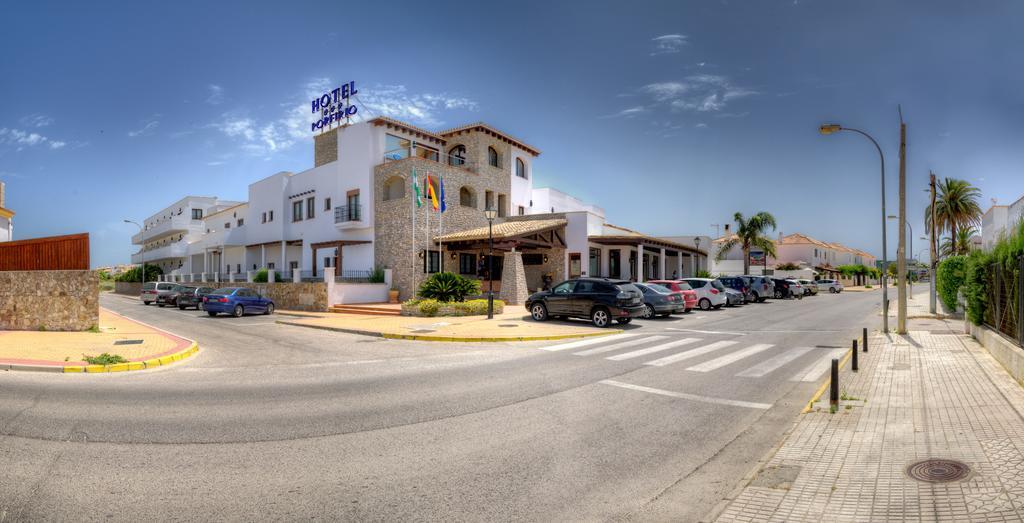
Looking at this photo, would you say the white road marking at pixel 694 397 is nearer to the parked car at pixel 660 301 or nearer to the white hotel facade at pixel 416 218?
the parked car at pixel 660 301

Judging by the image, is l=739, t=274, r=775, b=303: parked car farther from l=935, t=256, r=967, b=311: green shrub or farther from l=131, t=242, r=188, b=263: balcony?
l=131, t=242, r=188, b=263: balcony

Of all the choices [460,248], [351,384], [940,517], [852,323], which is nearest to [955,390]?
[940,517]

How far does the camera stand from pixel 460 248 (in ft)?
111

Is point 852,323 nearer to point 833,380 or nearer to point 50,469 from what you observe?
point 833,380

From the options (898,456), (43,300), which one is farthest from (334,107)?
(898,456)

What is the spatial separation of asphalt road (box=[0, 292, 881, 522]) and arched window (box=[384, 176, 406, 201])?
72.2 ft

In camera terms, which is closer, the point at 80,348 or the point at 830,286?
the point at 80,348

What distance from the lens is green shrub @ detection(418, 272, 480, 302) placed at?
964 inches

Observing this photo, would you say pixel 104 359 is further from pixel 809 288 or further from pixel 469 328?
pixel 809 288

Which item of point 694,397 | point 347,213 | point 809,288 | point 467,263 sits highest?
point 347,213

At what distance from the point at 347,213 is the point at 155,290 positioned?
15.3m

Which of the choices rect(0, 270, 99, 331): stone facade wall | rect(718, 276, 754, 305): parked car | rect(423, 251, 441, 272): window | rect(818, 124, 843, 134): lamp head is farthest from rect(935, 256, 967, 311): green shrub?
rect(0, 270, 99, 331): stone facade wall

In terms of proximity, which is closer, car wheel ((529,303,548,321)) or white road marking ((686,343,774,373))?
white road marking ((686,343,774,373))

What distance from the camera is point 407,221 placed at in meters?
32.0
